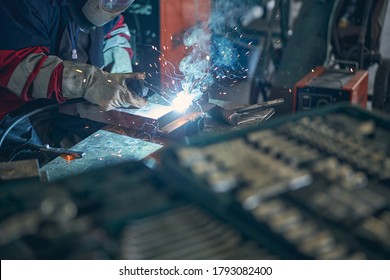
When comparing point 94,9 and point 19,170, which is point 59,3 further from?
point 19,170

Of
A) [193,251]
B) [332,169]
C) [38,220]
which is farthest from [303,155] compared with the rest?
[38,220]

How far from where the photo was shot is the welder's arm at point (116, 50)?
388 centimetres

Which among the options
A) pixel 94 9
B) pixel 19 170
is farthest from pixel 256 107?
pixel 19 170

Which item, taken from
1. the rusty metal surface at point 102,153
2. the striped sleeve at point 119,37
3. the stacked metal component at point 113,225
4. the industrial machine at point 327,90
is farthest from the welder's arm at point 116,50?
the stacked metal component at point 113,225

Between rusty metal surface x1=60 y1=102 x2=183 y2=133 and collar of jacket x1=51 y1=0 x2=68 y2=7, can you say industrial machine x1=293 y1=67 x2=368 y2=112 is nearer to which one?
rusty metal surface x1=60 y1=102 x2=183 y2=133

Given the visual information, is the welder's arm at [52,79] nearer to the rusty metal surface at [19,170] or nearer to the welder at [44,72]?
the welder at [44,72]

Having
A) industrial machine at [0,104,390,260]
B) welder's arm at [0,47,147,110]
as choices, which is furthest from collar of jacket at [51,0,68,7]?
industrial machine at [0,104,390,260]

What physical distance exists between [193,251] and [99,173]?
0.28m

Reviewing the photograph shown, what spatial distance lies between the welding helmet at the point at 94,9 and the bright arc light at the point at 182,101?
67 centimetres

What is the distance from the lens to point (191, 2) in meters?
3.85

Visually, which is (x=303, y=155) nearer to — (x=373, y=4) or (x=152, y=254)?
(x=152, y=254)

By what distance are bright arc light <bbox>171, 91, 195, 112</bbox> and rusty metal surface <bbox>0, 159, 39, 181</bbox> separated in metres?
1.40

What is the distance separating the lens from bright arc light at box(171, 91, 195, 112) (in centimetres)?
284

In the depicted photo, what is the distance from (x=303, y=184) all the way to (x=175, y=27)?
306 cm
